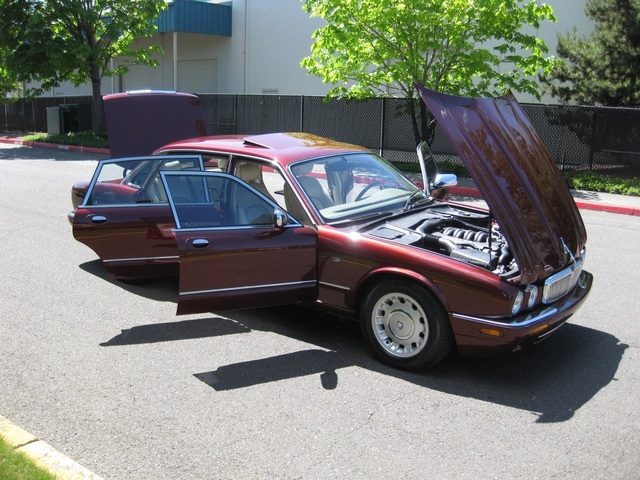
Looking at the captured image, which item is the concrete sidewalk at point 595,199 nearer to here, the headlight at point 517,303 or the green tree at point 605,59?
the green tree at point 605,59

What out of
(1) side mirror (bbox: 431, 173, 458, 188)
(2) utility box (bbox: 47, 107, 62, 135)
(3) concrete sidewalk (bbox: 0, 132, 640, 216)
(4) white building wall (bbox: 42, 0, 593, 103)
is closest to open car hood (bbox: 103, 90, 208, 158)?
(1) side mirror (bbox: 431, 173, 458, 188)

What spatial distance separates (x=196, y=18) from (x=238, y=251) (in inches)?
960

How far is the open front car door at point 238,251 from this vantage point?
16.4ft

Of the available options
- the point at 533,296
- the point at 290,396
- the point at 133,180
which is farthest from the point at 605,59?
the point at 290,396

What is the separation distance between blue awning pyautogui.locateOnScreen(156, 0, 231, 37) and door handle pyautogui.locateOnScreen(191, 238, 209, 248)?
23319 mm

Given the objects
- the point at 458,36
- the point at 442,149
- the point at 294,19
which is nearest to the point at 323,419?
the point at 458,36

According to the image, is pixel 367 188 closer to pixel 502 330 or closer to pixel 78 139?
pixel 502 330

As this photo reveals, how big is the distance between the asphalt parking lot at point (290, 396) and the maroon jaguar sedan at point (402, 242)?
40 cm

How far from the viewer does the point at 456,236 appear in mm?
5438

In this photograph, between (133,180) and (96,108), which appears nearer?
(133,180)

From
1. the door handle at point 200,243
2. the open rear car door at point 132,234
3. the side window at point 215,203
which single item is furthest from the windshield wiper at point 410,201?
the open rear car door at point 132,234

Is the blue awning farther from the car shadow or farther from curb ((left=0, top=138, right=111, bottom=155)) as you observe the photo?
the car shadow

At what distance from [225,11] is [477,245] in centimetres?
2524

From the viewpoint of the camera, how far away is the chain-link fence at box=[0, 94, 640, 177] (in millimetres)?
15516
